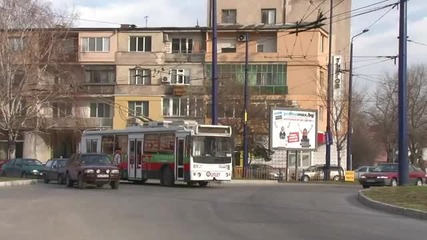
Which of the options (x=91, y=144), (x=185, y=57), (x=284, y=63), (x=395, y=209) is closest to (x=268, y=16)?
(x=284, y=63)

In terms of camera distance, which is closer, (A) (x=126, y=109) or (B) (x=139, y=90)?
(A) (x=126, y=109)

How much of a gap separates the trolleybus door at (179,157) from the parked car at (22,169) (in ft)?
42.0

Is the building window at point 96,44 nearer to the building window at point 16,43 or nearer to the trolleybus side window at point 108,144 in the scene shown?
the building window at point 16,43

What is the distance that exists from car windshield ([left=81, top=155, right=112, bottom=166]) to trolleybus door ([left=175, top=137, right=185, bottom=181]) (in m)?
3.38

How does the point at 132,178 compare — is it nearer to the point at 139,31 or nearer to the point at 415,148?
the point at 139,31

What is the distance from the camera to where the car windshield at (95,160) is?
1194 inches

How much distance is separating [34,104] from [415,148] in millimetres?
49279

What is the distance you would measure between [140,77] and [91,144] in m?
26.7

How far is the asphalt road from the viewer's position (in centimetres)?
1359

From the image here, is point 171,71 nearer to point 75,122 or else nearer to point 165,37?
point 165,37

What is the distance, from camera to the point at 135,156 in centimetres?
3559

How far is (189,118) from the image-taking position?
6353 centimetres

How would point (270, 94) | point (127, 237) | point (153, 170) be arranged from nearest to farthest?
1. point (127, 237)
2. point (153, 170)
3. point (270, 94)

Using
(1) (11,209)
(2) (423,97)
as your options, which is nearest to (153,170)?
(1) (11,209)
